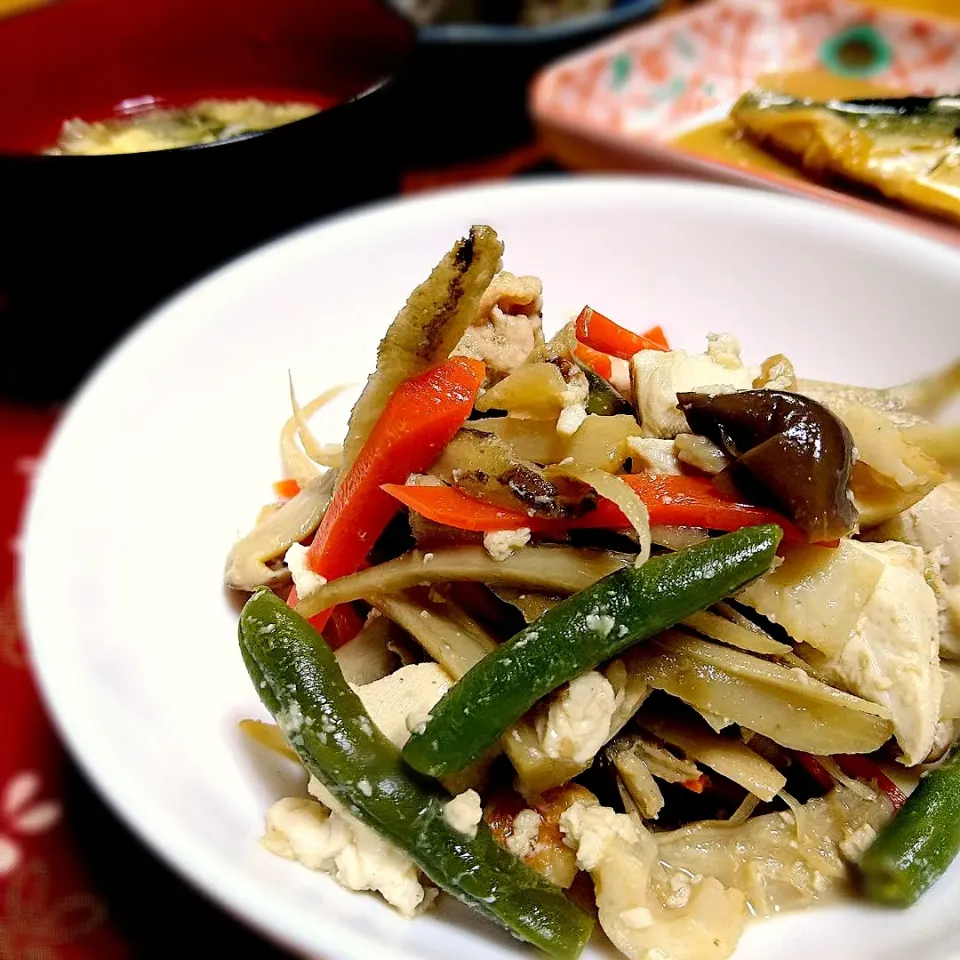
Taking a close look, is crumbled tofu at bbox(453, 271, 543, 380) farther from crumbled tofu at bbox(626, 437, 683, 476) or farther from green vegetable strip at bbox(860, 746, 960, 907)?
green vegetable strip at bbox(860, 746, 960, 907)

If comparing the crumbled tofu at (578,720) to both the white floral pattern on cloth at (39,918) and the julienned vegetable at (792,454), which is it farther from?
the white floral pattern on cloth at (39,918)

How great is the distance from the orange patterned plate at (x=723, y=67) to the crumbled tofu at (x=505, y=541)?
170cm

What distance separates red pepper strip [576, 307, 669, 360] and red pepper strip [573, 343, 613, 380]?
1 cm

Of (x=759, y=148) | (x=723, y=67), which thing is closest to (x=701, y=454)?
(x=759, y=148)

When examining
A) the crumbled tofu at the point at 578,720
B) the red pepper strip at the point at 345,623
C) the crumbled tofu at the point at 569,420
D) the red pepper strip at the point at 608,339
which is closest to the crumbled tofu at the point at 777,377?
the red pepper strip at the point at 608,339

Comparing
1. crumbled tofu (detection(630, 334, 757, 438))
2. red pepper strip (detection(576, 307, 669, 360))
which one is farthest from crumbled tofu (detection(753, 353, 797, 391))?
red pepper strip (detection(576, 307, 669, 360))

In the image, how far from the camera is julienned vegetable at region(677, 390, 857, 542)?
3.33ft

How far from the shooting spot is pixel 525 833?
1037mm

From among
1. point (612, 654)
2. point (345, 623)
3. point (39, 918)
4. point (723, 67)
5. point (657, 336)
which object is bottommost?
point (39, 918)

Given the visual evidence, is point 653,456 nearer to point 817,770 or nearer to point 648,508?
point 648,508

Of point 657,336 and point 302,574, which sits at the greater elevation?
point 657,336

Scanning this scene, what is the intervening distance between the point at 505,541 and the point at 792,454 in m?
0.33

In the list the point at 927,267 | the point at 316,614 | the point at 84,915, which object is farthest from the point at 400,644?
the point at 927,267

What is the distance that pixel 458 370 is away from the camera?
3.83 feet
